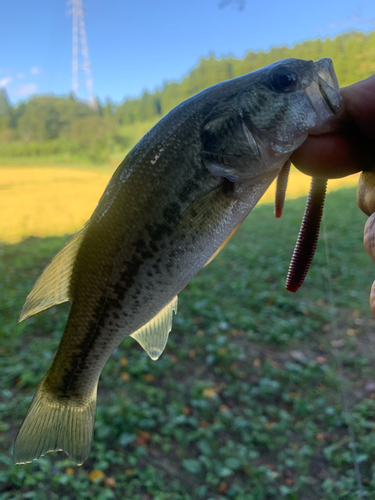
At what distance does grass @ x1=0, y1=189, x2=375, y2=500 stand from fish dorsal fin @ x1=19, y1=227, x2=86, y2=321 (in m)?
1.82

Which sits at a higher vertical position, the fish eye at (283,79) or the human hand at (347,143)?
the fish eye at (283,79)

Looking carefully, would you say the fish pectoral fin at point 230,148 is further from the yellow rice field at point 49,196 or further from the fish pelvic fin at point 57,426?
the yellow rice field at point 49,196

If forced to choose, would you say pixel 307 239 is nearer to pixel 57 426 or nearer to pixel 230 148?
pixel 230 148

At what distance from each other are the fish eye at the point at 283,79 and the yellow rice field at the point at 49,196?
8.36 metres

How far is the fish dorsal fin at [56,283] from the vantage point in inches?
50.4

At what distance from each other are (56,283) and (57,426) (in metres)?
0.52

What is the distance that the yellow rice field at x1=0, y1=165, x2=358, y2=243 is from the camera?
984 cm

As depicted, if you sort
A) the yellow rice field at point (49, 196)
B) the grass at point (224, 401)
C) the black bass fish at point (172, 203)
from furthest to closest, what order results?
1. the yellow rice field at point (49, 196)
2. the grass at point (224, 401)
3. the black bass fish at point (172, 203)

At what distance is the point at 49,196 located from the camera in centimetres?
1380

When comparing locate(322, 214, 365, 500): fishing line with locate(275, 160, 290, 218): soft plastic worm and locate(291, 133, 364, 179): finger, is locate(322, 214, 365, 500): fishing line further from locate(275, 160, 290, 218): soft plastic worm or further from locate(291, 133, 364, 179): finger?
locate(275, 160, 290, 218): soft plastic worm

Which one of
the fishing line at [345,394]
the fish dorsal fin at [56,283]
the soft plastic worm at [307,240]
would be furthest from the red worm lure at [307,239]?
the fishing line at [345,394]

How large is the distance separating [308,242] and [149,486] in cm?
222

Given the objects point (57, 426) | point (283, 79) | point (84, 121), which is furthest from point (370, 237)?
point (84, 121)

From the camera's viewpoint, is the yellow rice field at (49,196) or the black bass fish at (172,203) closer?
the black bass fish at (172,203)
